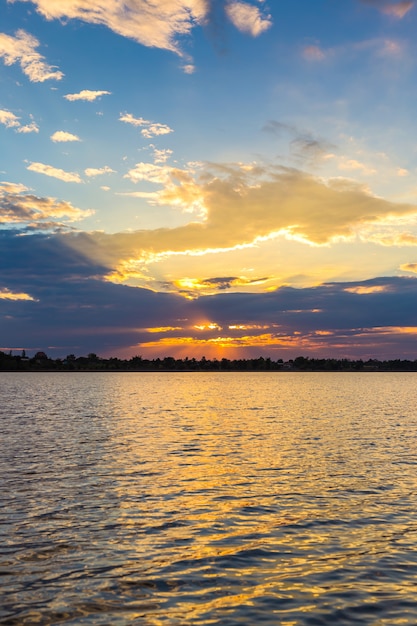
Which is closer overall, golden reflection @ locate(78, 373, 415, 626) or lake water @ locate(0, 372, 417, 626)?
lake water @ locate(0, 372, 417, 626)

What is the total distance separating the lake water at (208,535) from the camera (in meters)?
15.9

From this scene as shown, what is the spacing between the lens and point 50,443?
50094 millimetres

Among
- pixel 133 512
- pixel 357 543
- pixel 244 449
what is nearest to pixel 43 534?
pixel 133 512

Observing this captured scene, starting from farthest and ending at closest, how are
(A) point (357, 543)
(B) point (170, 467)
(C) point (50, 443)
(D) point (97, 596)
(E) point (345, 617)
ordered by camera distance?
(C) point (50, 443), (B) point (170, 467), (A) point (357, 543), (D) point (97, 596), (E) point (345, 617)

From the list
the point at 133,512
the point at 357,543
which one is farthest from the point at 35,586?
the point at 357,543

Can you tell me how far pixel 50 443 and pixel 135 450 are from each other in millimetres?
9043

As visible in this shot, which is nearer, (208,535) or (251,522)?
(208,535)

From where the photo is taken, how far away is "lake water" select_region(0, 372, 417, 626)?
15.9 metres

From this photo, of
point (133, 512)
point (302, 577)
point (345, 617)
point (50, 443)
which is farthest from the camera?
point (50, 443)

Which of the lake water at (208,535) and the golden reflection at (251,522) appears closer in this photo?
the lake water at (208,535)

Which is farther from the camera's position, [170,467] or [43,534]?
[170,467]

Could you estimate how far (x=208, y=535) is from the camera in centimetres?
2286

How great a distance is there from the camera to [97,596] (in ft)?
53.8

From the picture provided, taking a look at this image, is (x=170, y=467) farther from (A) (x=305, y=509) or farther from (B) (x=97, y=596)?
(B) (x=97, y=596)
